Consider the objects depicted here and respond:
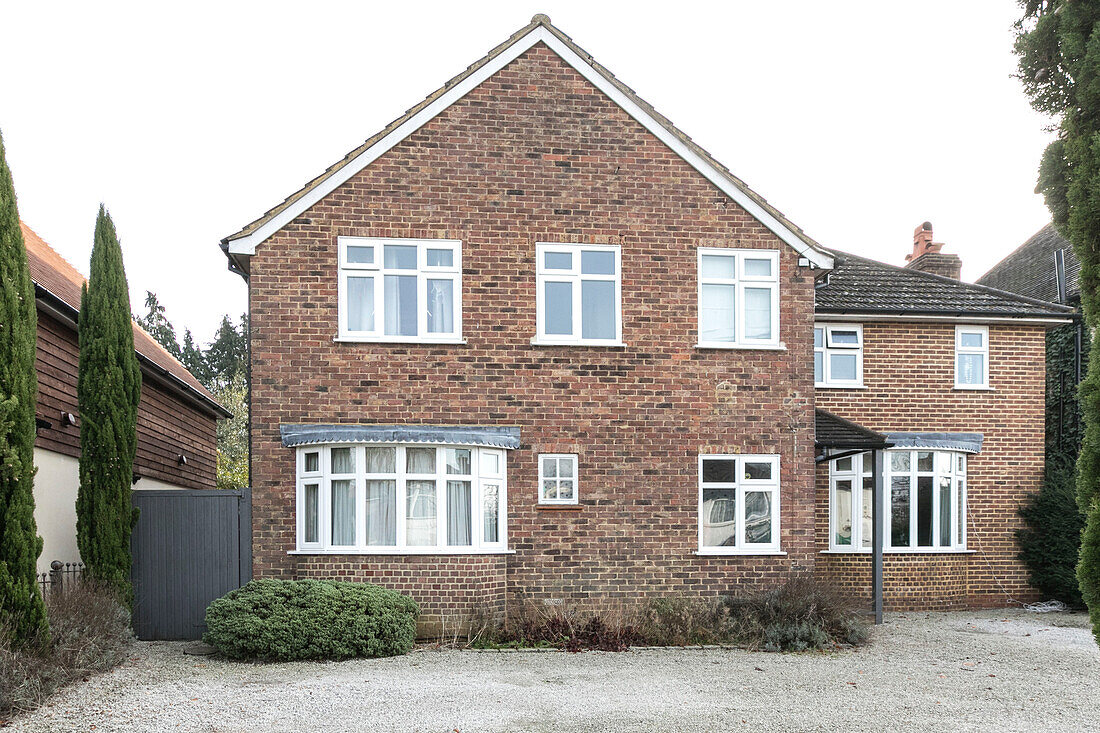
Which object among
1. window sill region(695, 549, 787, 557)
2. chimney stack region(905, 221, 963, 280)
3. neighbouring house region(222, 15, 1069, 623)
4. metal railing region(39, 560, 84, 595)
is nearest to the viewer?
metal railing region(39, 560, 84, 595)

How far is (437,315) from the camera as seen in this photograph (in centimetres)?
1430

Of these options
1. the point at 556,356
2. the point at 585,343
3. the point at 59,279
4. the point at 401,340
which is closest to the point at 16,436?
the point at 401,340

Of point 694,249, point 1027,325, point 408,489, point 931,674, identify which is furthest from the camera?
point 1027,325

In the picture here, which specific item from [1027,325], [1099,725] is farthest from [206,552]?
[1027,325]

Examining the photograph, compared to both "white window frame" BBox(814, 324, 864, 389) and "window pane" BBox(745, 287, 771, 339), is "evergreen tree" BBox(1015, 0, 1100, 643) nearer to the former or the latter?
"window pane" BBox(745, 287, 771, 339)

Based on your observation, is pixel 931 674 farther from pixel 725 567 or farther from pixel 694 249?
pixel 694 249

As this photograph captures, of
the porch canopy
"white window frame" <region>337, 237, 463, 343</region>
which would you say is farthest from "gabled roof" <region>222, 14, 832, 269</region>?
the porch canopy

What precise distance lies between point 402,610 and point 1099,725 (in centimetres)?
793

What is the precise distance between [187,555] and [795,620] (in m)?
8.83

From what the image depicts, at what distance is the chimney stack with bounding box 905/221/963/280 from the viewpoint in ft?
70.1

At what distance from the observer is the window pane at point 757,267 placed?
49.4 feet

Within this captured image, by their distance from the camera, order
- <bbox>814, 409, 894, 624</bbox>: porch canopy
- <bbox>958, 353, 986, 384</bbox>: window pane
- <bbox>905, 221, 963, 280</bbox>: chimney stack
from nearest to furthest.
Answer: <bbox>814, 409, 894, 624</bbox>: porch canopy < <bbox>958, 353, 986, 384</bbox>: window pane < <bbox>905, 221, 963, 280</bbox>: chimney stack

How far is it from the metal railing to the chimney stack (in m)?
17.6

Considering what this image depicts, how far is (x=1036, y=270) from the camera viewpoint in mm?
24156
